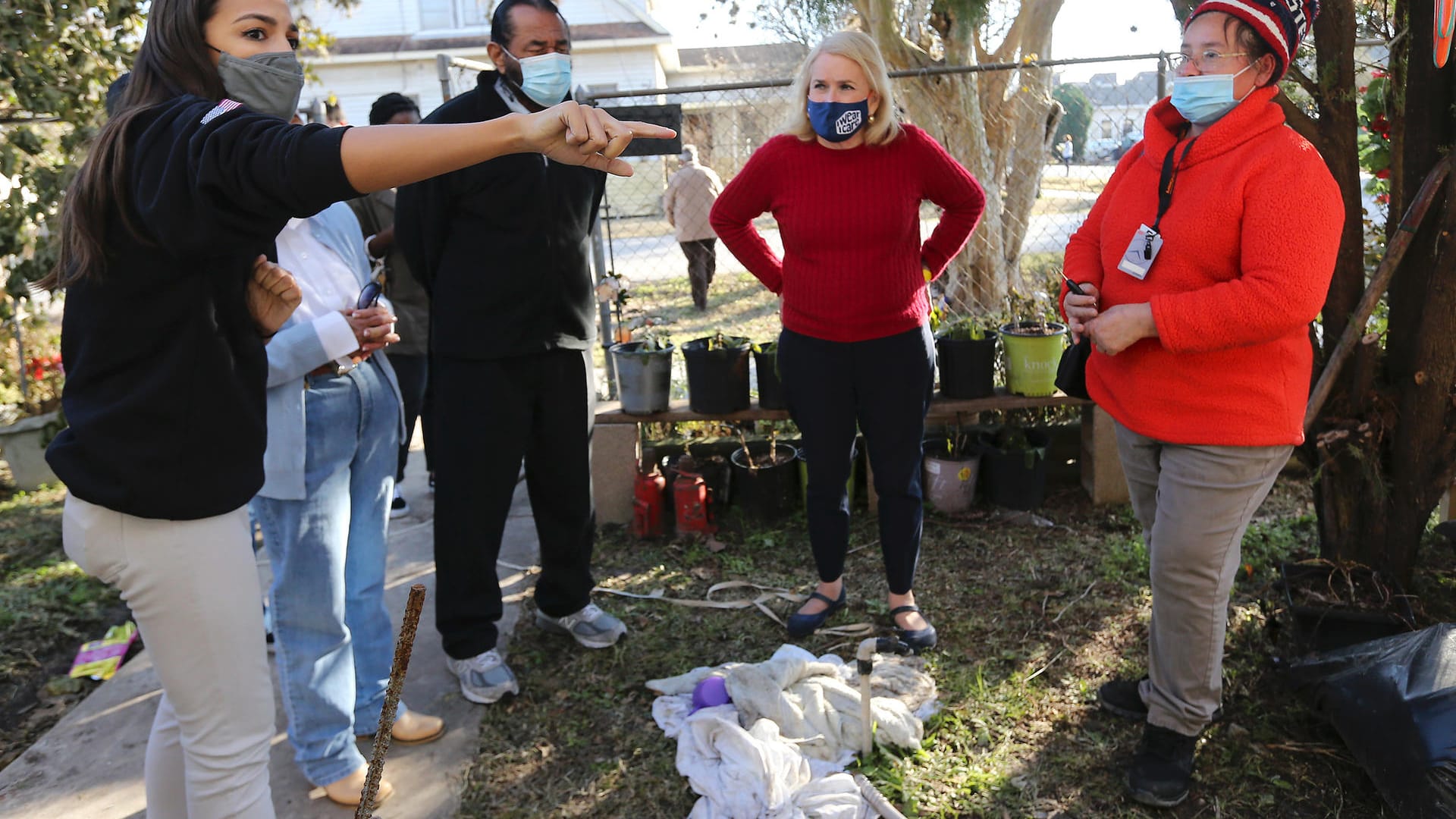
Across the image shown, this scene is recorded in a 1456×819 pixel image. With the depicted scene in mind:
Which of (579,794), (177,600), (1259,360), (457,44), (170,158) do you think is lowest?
(579,794)

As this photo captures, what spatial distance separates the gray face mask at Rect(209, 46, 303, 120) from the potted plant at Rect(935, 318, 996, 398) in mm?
3397

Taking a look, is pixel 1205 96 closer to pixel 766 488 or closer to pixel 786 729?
pixel 786 729

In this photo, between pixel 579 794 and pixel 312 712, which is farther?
pixel 579 794

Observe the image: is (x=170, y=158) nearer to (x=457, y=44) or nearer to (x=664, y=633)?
(x=664, y=633)

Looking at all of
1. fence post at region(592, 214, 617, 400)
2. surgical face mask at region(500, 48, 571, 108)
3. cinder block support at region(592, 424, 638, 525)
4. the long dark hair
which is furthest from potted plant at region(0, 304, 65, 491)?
the long dark hair

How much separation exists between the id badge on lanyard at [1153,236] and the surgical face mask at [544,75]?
1.64 m

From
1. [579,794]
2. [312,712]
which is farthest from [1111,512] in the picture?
[312,712]

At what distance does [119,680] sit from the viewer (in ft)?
12.0

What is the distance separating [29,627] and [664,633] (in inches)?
100

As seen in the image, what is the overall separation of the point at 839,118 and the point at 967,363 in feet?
5.98

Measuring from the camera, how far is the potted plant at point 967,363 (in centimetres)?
471

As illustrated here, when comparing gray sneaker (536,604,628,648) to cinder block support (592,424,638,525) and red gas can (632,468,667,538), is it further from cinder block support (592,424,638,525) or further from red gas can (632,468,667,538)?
cinder block support (592,424,638,525)

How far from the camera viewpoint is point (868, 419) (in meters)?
3.53

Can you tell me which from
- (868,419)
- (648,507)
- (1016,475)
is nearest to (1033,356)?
(1016,475)
